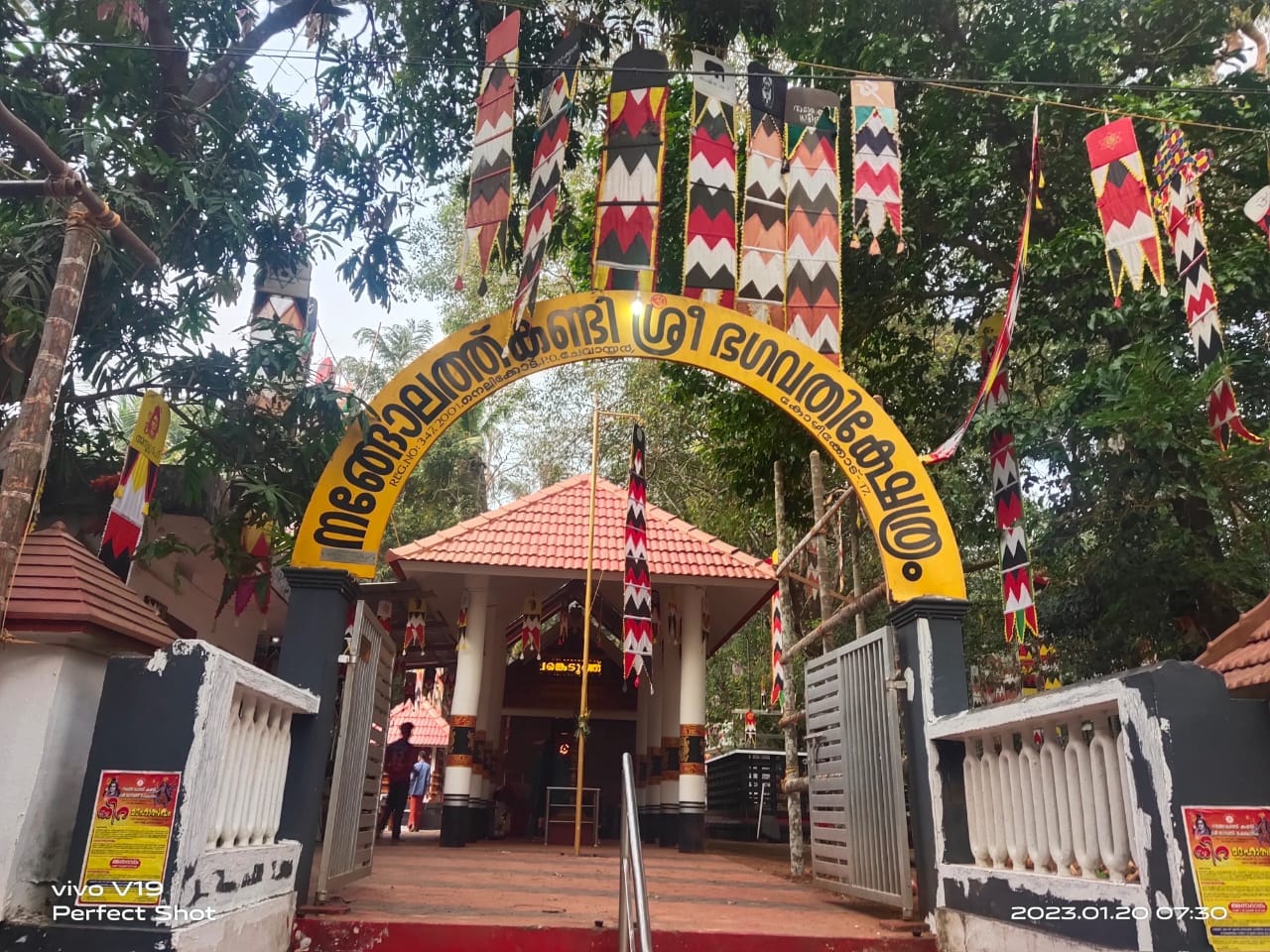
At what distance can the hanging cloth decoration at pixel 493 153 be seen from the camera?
21.3ft

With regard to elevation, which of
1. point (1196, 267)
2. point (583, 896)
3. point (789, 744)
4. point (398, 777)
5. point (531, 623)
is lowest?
point (583, 896)

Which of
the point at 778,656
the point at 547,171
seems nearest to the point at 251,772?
the point at 547,171

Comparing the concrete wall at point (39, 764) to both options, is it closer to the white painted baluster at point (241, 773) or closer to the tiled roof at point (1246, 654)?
the white painted baluster at point (241, 773)

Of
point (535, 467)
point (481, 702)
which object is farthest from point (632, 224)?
point (535, 467)

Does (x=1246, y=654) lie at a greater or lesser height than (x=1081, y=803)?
greater

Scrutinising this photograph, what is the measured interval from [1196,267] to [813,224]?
285 centimetres

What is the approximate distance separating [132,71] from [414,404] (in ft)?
11.7

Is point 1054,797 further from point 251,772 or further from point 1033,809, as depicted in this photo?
point 251,772

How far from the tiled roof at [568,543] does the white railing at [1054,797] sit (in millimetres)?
6368

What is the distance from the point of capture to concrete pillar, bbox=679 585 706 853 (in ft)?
36.0

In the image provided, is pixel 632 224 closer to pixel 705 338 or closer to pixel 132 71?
pixel 705 338

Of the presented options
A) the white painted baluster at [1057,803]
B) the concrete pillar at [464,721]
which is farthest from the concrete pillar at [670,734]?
the white painted baluster at [1057,803]

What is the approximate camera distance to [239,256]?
7.28 meters

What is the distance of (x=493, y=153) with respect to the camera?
6656 millimetres
